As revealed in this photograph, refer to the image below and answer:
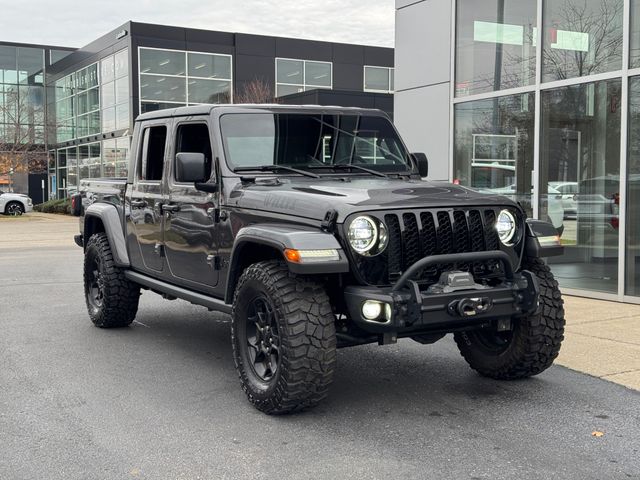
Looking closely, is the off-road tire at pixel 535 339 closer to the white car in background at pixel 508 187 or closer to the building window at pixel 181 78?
the white car in background at pixel 508 187

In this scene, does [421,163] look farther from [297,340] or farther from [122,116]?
[122,116]

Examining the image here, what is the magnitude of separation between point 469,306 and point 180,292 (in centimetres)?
263

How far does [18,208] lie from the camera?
116 ft

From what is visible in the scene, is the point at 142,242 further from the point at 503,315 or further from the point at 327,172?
the point at 503,315

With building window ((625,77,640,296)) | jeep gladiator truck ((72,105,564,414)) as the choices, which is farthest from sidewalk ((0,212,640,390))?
jeep gladiator truck ((72,105,564,414))

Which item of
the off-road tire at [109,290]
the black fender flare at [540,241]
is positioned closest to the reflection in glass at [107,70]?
the off-road tire at [109,290]

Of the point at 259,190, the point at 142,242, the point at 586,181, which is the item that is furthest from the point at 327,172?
the point at 586,181

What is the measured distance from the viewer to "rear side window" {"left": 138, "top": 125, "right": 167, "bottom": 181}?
6918 mm

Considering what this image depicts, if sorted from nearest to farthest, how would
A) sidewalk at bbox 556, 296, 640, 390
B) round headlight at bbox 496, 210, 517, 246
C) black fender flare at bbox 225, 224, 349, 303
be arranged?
black fender flare at bbox 225, 224, 349, 303 < round headlight at bbox 496, 210, 517, 246 < sidewalk at bbox 556, 296, 640, 390

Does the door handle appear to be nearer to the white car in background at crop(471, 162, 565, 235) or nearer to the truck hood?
the truck hood

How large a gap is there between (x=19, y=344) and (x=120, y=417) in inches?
109

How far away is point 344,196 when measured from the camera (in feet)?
16.4

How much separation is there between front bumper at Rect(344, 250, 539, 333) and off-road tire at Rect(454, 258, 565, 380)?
0.37 m

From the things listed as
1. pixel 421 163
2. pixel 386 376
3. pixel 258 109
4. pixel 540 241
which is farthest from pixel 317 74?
pixel 540 241
